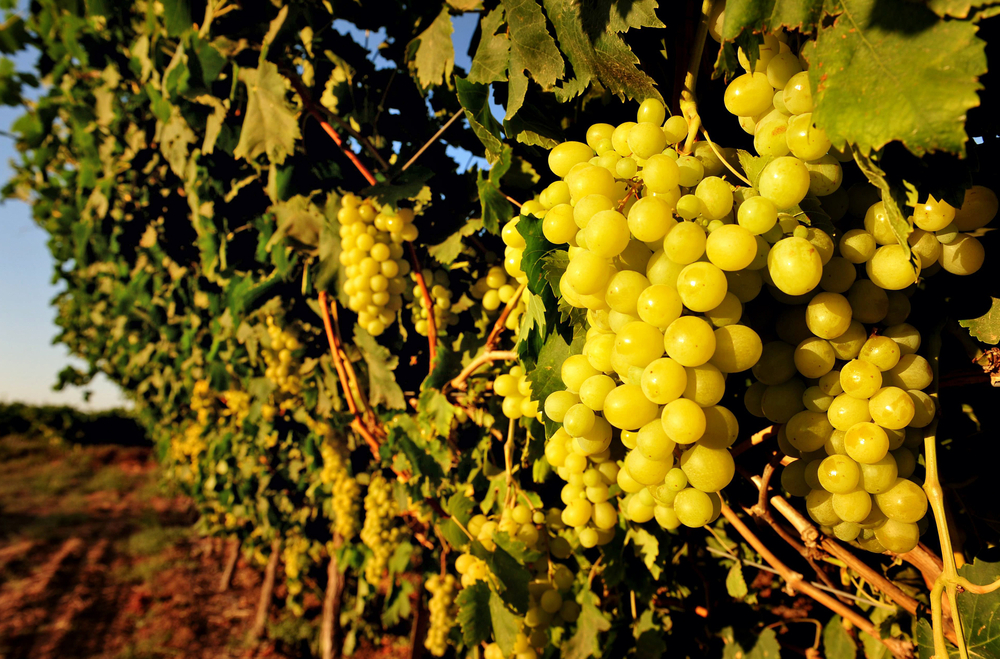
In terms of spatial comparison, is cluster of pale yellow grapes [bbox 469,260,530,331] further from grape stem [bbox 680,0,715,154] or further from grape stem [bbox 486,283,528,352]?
grape stem [bbox 680,0,715,154]

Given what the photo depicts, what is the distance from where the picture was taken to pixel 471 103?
103cm

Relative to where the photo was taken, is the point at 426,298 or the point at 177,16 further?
the point at 177,16

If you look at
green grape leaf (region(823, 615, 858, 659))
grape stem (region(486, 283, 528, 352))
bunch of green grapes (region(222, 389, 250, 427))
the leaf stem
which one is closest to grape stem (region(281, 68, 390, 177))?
the leaf stem

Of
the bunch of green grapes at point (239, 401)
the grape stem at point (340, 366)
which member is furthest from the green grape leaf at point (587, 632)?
the bunch of green grapes at point (239, 401)

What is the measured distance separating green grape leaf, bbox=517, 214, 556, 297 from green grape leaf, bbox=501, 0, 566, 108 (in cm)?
23

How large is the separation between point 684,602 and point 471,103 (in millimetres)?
1651

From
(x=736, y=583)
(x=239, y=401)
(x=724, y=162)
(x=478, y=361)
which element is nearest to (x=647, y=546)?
(x=736, y=583)

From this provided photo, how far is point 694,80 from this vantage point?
29.4 inches

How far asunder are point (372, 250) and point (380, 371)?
514mm

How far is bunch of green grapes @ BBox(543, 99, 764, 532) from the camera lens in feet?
2.01

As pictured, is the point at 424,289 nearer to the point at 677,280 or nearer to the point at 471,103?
the point at 471,103

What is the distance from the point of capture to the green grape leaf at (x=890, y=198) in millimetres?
521

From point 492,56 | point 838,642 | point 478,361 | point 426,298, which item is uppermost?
point 492,56

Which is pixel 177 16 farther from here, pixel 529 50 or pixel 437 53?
pixel 529 50
